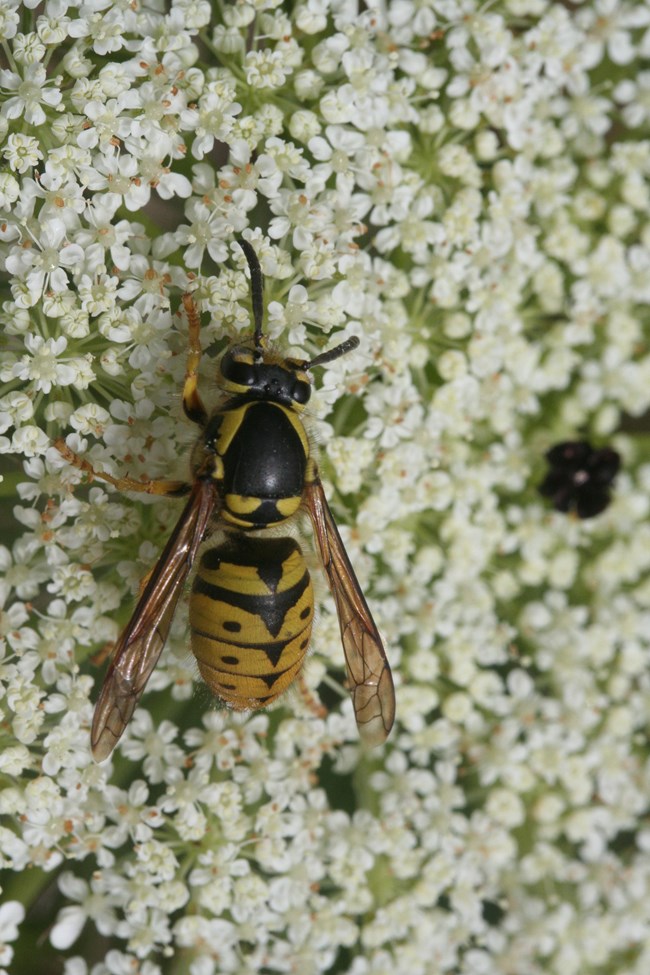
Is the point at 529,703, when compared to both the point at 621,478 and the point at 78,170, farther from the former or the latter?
the point at 78,170

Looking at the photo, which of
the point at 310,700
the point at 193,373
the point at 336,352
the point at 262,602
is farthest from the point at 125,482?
the point at 310,700

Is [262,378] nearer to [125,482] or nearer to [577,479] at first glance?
[125,482]

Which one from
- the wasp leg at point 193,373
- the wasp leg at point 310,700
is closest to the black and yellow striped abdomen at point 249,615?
the wasp leg at point 193,373

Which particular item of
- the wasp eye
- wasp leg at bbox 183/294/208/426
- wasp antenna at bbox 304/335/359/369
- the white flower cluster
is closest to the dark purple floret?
the white flower cluster

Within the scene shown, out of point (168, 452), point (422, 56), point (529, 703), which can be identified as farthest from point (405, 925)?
point (422, 56)

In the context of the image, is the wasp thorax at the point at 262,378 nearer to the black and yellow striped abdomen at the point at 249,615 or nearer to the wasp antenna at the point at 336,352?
the wasp antenna at the point at 336,352

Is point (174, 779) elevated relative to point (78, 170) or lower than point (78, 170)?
lower

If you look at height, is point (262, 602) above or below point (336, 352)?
below
